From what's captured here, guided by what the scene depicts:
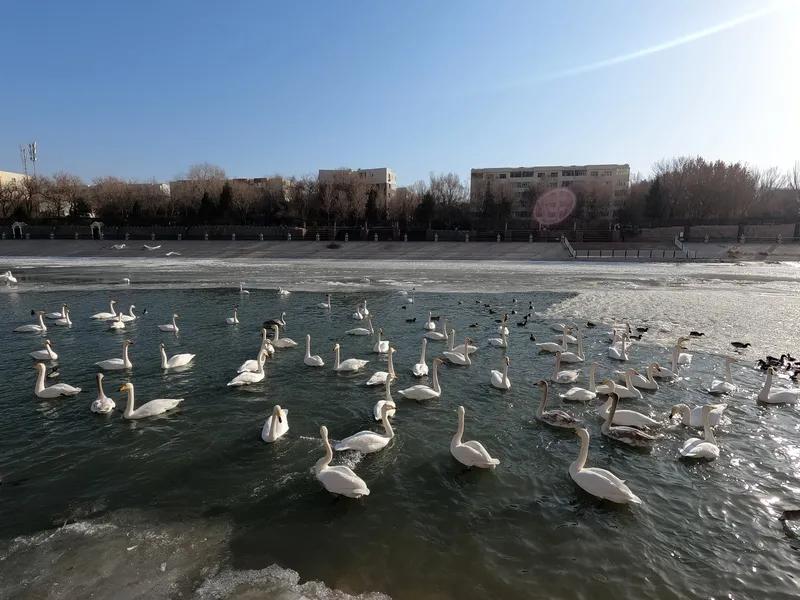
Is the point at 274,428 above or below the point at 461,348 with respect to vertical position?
below

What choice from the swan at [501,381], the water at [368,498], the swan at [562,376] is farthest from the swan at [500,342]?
the swan at [501,381]

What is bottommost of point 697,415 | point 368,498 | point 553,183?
point 368,498

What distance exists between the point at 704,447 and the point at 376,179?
10741 centimetres

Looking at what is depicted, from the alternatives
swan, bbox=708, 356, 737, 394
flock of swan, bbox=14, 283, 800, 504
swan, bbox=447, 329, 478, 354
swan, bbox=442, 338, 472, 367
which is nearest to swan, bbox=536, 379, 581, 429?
flock of swan, bbox=14, 283, 800, 504

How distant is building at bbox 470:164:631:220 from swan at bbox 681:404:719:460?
76870mm

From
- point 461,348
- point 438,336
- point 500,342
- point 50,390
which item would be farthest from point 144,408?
point 500,342

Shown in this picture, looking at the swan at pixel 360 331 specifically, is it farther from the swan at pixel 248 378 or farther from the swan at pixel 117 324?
the swan at pixel 117 324

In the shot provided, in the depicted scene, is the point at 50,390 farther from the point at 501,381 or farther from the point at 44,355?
the point at 501,381

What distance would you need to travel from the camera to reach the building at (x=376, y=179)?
78062mm

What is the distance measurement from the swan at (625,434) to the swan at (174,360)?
Answer: 10334mm

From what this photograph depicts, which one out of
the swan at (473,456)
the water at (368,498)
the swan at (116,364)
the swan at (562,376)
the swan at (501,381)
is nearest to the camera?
the water at (368,498)

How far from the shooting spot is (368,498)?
21.8ft

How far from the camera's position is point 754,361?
42.8 feet

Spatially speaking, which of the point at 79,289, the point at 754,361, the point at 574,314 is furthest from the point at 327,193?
the point at 754,361
